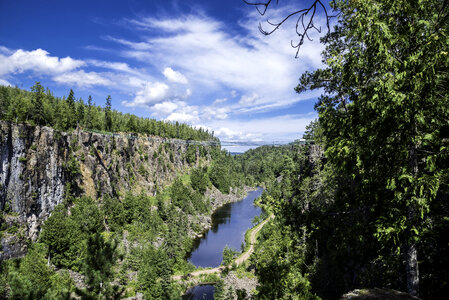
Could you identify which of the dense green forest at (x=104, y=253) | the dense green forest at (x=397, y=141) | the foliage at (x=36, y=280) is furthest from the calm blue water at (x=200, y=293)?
the dense green forest at (x=397, y=141)

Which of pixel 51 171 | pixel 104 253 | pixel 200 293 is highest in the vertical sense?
pixel 51 171

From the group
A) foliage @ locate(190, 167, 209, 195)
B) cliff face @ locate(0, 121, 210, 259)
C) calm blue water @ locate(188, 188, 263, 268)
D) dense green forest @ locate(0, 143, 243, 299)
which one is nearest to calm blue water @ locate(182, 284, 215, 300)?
dense green forest @ locate(0, 143, 243, 299)

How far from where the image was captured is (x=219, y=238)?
62.9 m

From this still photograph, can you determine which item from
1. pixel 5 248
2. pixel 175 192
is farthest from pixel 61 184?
pixel 175 192

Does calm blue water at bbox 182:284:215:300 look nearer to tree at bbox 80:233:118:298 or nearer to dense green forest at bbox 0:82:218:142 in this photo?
tree at bbox 80:233:118:298

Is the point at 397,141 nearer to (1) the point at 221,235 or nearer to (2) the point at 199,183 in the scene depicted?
(1) the point at 221,235

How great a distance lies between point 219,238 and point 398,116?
62.2 meters

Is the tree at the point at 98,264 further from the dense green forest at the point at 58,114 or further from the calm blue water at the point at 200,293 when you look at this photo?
the dense green forest at the point at 58,114

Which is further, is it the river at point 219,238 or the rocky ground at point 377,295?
the river at point 219,238

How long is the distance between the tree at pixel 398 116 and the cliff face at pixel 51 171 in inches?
1764

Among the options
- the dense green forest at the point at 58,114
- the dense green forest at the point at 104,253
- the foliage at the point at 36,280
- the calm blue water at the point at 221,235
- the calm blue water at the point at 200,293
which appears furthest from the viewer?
the calm blue water at the point at 221,235

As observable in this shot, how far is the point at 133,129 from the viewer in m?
87.9

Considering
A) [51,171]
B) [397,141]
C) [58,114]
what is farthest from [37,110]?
[397,141]

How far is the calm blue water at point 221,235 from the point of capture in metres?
51.6
